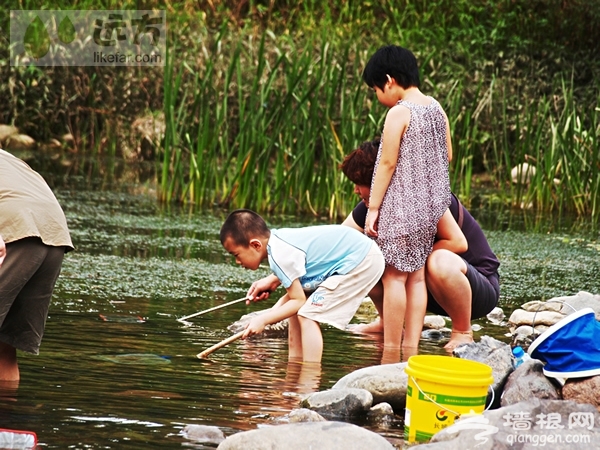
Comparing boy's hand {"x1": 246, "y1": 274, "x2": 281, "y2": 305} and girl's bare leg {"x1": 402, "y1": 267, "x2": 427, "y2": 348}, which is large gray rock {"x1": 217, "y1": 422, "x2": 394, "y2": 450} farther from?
girl's bare leg {"x1": 402, "y1": 267, "x2": 427, "y2": 348}

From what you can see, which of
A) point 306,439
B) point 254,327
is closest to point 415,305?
point 254,327

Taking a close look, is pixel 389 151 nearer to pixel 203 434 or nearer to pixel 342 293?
pixel 342 293

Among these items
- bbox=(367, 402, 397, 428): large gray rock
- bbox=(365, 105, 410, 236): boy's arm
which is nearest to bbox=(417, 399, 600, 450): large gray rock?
bbox=(367, 402, 397, 428): large gray rock

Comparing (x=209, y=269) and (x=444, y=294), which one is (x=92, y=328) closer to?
(x=444, y=294)

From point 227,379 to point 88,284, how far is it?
2.12 m

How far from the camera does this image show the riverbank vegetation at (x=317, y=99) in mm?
8406

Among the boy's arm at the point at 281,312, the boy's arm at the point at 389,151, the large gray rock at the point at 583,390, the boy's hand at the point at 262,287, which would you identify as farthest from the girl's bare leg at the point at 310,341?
the large gray rock at the point at 583,390

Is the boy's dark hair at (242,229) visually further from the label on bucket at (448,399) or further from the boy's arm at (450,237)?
the label on bucket at (448,399)

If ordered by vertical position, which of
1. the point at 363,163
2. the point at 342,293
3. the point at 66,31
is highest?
the point at 66,31

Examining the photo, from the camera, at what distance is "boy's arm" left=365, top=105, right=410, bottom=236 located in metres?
4.61

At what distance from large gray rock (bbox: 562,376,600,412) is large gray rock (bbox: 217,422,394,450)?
30.9 inches

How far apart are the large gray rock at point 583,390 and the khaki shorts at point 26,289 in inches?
67.4

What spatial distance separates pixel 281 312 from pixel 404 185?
88cm

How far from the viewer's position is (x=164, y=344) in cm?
448
